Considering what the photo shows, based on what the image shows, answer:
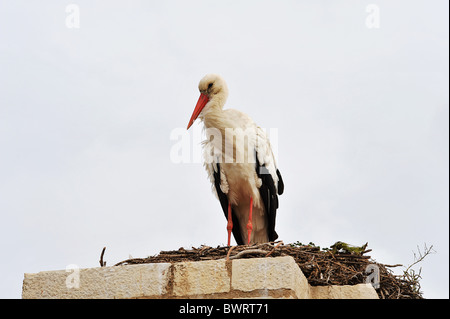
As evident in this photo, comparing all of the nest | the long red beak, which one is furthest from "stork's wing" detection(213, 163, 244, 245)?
the nest

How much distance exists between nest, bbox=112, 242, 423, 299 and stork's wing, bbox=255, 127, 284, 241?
1465mm

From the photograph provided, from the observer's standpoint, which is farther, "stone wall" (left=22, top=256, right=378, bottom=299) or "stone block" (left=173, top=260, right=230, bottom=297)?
"stone block" (left=173, top=260, right=230, bottom=297)

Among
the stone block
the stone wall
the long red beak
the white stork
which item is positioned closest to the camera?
the stone wall

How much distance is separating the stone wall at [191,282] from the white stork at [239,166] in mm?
2099

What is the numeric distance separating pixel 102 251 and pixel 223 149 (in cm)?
214

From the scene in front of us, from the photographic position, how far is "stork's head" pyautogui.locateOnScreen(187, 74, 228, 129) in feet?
21.4

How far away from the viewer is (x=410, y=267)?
5.01 meters

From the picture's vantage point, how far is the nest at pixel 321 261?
4.38m

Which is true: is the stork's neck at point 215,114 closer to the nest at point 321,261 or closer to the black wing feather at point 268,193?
the black wing feather at point 268,193

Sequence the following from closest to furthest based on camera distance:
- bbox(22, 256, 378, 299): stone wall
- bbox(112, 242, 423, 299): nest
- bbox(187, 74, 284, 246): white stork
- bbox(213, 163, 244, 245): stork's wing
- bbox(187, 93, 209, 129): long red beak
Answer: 1. bbox(22, 256, 378, 299): stone wall
2. bbox(112, 242, 423, 299): nest
3. bbox(187, 74, 284, 246): white stork
4. bbox(213, 163, 244, 245): stork's wing
5. bbox(187, 93, 209, 129): long red beak

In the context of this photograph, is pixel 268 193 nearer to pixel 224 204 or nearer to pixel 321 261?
pixel 224 204

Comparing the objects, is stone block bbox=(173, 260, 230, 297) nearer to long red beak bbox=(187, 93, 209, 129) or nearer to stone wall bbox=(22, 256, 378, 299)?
stone wall bbox=(22, 256, 378, 299)
